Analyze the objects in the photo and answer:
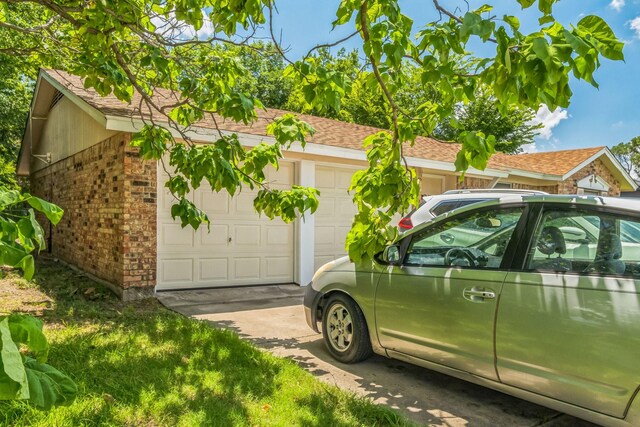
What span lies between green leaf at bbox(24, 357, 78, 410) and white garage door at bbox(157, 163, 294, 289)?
6.09 meters

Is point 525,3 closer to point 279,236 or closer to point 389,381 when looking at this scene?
point 389,381

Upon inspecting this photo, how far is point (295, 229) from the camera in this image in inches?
340

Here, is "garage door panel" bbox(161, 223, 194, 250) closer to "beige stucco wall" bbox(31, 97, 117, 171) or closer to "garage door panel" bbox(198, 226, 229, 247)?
"garage door panel" bbox(198, 226, 229, 247)

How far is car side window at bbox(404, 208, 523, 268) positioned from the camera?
10.8ft

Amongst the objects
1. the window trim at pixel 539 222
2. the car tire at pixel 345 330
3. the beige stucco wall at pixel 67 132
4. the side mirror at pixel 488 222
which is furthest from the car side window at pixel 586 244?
the beige stucco wall at pixel 67 132

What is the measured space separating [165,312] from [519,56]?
5.26m

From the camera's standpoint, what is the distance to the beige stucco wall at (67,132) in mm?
8388

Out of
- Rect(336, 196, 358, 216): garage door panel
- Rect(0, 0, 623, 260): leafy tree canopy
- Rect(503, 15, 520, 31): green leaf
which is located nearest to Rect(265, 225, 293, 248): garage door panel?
Rect(336, 196, 358, 216): garage door panel

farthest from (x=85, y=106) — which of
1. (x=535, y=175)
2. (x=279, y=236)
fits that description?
(x=535, y=175)

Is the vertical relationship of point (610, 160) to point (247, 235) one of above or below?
above

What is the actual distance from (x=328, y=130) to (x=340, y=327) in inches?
279

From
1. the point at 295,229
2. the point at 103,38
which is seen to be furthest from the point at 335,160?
the point at 103,38

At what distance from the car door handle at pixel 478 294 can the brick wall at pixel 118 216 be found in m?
5.29

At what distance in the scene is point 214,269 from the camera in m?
7.89
